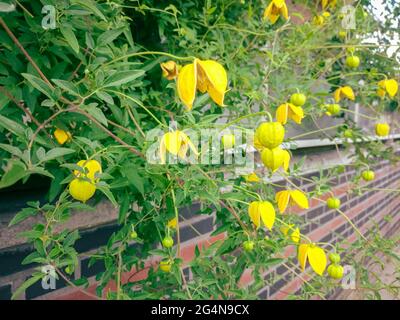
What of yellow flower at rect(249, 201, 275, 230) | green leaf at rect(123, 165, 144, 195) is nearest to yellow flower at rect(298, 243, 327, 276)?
yellow flower at rect(249, 201, 275, 230)

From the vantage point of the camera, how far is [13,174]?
1.42 ft

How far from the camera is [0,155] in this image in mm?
728

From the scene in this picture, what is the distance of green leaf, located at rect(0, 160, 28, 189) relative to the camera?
421 millimetres

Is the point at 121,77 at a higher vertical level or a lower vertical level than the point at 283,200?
higher

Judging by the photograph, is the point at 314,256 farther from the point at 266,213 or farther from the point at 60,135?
the point at 60,135

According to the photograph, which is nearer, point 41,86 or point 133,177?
point 41,86

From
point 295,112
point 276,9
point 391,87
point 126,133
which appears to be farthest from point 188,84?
point 391,87

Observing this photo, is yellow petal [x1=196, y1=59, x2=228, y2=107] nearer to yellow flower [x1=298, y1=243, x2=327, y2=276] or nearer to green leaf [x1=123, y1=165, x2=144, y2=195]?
green leaf [x1=123, y1=165, x2=144, y2=195]

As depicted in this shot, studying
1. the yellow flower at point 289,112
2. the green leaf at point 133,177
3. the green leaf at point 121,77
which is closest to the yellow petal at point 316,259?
the yellow flower at point 289,112

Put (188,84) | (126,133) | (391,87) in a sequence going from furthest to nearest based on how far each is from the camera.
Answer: (391,87)
(126,133)
(188,84)

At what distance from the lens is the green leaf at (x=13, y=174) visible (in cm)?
42
